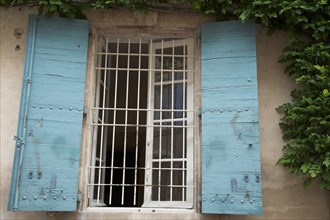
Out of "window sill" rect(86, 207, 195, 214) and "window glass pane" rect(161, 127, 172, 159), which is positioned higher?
"window glass pane" rect(161, 127, 172, 159)

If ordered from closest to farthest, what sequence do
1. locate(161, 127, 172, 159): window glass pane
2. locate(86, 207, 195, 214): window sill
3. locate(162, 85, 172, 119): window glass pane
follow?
locate(86, 207, 195, 214): window sill → locate(161, 127, 172, 159): window glass pane → locate(162, 85, 172, 119): window glass pane

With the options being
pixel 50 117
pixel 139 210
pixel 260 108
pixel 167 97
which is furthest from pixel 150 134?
pixel 260 108

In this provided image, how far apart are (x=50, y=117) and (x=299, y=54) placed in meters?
2.66

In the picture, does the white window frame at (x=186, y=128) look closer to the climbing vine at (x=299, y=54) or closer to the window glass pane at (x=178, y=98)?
the window glass pane at (x=178, y=98)

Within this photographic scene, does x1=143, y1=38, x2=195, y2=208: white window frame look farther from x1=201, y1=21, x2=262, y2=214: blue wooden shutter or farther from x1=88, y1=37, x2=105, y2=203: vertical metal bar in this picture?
x1=88, y1=37, x2=105, y2=203: vertical metal bar

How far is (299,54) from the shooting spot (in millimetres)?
4207

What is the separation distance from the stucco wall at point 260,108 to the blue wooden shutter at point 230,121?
0.85 ft

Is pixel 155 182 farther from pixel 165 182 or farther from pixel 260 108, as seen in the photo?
pixel 260 108

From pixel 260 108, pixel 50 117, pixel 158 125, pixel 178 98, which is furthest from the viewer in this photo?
pixel 178 98

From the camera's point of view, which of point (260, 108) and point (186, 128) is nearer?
point (260, 108)

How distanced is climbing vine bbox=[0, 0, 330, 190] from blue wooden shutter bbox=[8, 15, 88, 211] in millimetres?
302

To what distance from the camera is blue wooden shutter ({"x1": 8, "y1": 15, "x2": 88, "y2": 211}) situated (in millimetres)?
3922

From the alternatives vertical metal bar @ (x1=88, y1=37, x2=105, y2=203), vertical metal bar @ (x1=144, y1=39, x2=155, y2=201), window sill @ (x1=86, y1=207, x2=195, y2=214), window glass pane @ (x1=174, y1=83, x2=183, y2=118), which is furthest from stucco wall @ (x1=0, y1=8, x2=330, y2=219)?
window glass pane @ (x1=174, y1=83, x2=183, y2=118)

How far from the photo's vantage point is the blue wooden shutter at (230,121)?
3.96 m
